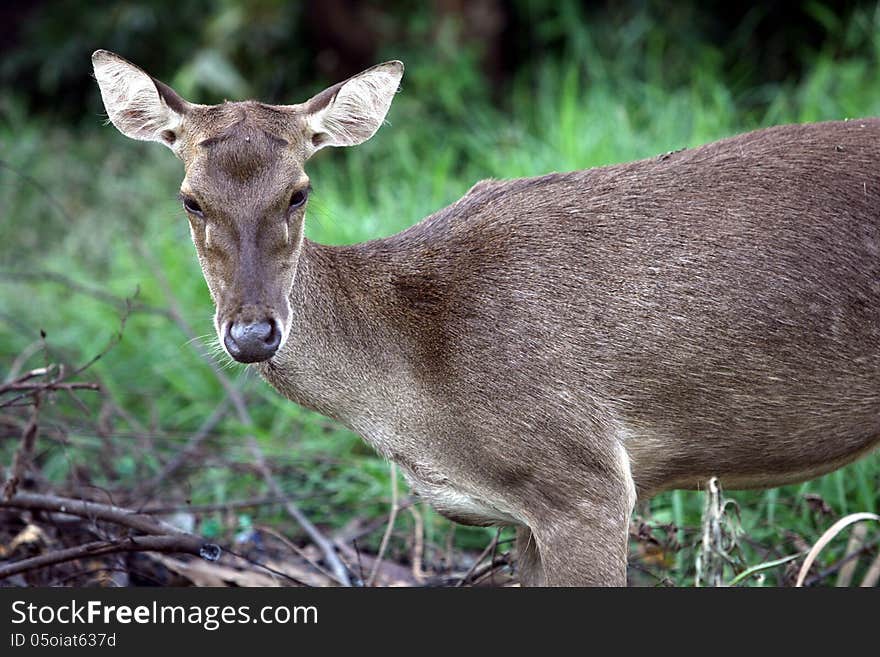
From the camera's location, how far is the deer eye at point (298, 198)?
4125 millimetres

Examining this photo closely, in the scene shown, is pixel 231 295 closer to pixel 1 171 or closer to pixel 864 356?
pixel 864 356

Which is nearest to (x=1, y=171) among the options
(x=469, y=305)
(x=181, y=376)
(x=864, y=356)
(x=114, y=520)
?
(x=181, y=376)

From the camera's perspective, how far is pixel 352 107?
4438 mm

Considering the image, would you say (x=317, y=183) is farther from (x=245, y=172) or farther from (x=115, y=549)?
(x=245, y=172)

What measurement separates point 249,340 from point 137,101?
106 cm

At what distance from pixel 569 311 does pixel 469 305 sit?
353 millimetres

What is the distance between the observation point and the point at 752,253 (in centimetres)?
430

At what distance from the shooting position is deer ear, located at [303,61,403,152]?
14.3ft

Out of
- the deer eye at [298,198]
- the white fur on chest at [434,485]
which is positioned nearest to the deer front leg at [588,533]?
the white fur on chest at [434,485]

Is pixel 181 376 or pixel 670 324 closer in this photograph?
pixel 670 324

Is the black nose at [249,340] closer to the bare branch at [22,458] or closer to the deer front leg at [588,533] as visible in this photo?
the deer front leg at [588,533]

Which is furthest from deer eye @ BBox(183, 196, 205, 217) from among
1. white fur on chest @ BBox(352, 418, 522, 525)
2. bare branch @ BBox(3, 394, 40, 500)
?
bare branch @ BBox(3, 394, 40, 500)

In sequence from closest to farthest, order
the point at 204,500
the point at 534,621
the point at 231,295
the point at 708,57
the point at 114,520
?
the point at 231,295, the point at 534,621, the point at 114,520, the point at 204,500, the point at 708,57

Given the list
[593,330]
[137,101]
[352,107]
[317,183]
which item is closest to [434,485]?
[593,330]
